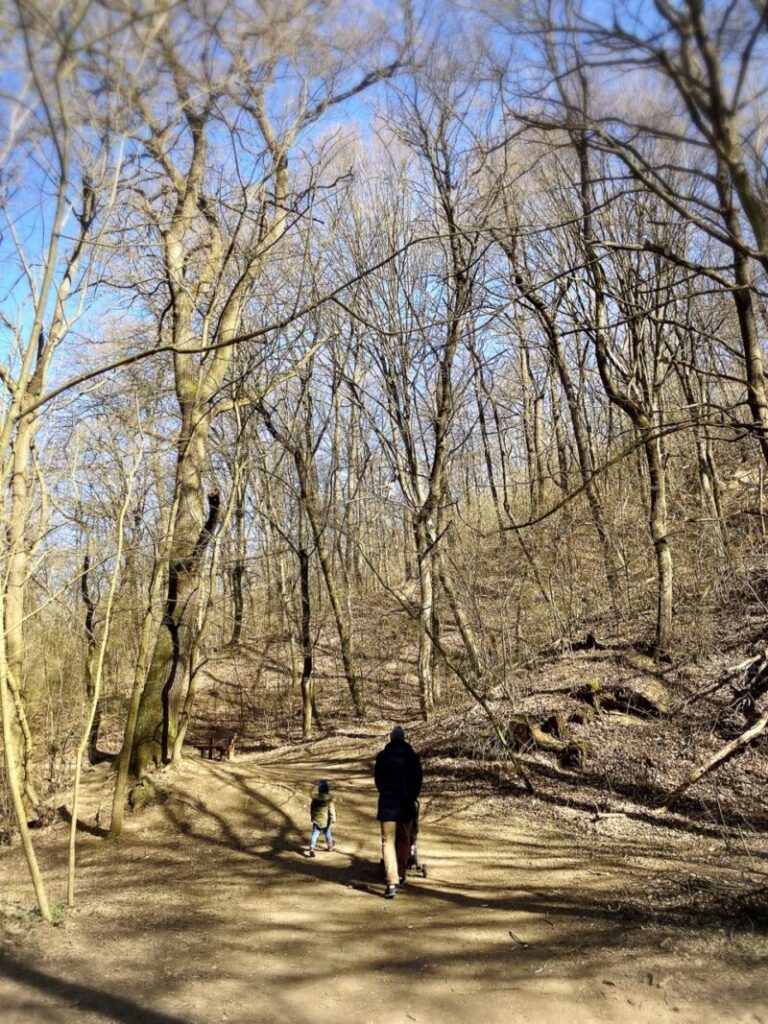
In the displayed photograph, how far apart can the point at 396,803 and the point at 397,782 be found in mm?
179

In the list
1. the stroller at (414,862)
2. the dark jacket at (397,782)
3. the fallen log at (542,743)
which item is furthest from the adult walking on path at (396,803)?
the fallen log at (542,743)

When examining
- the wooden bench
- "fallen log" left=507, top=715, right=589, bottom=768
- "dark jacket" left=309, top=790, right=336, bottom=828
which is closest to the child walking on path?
"dark jacket" left=309, top=790, right=336, bottom=828

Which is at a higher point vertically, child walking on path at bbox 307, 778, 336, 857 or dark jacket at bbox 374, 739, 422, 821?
dark jacket at bbox 374, 739, 422, 821

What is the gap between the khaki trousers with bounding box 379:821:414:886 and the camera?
22.4 ft

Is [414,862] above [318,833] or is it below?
below

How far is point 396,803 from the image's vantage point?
6.88 metres

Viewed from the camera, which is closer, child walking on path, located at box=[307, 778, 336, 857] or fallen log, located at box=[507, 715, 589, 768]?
child walking on path, located at box=[307, 778, 336, 857]

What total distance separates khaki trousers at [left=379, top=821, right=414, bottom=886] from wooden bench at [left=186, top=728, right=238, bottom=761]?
27.7 ft

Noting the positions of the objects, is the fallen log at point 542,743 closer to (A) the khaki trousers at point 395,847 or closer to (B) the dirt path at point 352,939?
(B) the dirt path at point 352,939

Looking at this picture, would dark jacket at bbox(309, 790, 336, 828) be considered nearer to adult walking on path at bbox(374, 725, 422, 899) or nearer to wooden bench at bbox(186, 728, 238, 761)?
adult walking on path at bbox(374, 725, 422, 899)

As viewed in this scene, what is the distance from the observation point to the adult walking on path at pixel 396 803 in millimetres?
6848

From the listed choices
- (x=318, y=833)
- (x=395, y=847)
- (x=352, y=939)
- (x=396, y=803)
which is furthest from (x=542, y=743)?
(x=352, y=939)

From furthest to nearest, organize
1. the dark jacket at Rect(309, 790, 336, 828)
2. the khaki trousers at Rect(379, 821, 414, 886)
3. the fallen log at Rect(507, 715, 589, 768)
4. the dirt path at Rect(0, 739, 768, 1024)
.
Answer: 1. the fallen log at Rect(507, 715, 589, 768)
2. the dark jacket at Rect(309, 790, 336, 828)
3. the khaki trousers at Rect(379, 821, 414, 886)
4. the dirt path at Rect(0, 739, 768, 1024)

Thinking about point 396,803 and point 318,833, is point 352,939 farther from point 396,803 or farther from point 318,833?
point 318,833
